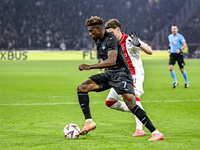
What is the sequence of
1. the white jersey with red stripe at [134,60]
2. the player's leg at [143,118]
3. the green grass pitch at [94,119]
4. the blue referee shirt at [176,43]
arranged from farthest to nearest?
1. the blue referee shirt at [176,43]
2. the white jersey with red stripe at [134,60]
3. the player's leg at [143,118]
4. the green grass pitch at [94,119]

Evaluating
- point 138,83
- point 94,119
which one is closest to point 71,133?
point 138,83

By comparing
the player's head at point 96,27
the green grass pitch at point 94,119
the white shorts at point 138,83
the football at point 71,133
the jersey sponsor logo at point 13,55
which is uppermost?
the player's head at point 96,27

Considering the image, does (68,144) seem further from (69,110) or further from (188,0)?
(188,0)

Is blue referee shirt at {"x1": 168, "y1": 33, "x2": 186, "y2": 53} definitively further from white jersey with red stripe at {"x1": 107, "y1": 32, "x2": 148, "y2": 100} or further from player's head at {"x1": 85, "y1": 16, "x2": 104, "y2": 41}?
player's head at {"x1": 85, "y1": 16, "x2": 104, "y2": 41}

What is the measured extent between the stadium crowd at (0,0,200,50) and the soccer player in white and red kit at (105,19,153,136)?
1383 inches

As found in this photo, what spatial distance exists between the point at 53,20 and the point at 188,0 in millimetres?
16795

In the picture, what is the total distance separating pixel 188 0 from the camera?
4700 cm

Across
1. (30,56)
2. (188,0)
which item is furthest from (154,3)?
(30,56)

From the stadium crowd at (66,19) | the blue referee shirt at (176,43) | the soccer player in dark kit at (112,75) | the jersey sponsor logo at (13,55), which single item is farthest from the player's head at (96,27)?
the stadium crowd at (66,19)

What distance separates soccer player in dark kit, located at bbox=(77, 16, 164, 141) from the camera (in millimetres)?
4990

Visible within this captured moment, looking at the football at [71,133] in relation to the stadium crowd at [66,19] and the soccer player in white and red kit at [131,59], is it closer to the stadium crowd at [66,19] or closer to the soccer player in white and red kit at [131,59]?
the soccer player in white and red kit at [131,59]

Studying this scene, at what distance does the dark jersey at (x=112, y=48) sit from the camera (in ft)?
16.4

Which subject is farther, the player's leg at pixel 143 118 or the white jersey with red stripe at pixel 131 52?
the white jersey with red stripe at pixel 131 52

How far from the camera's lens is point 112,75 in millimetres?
5238
